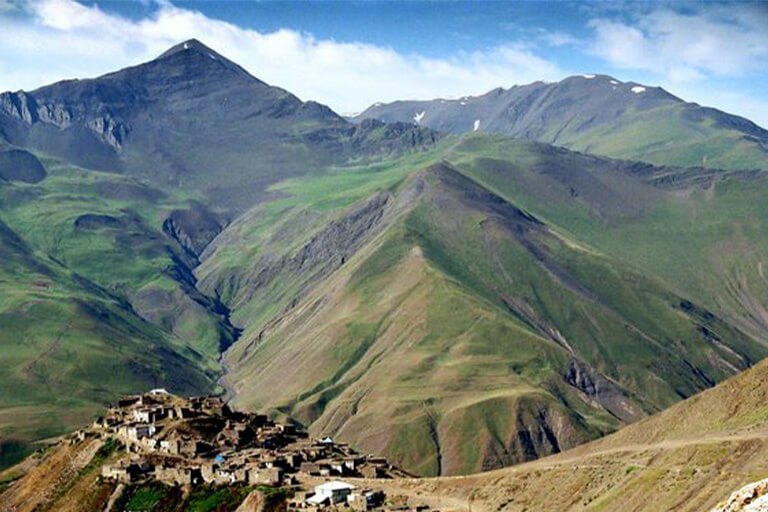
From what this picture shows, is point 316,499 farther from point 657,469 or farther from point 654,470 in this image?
point 657,469

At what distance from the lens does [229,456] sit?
133 metres

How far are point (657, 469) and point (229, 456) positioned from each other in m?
55.6

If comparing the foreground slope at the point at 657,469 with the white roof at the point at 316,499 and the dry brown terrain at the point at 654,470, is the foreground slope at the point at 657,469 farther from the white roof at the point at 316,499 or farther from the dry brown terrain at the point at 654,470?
the white roof at the point at 316,499

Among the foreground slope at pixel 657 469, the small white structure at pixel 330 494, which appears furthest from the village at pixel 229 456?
the foreground slope at pixel 657 469

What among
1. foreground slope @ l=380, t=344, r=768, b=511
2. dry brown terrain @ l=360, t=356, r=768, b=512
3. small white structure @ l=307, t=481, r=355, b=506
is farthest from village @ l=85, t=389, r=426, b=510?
foreground slope @ l=380, t=344, r=768, b=511

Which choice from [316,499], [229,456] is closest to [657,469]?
[316,499]

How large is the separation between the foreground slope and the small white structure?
5.91m

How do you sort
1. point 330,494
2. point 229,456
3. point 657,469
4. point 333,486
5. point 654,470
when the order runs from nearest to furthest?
point 657,469
point 654,470
point 330,494
point 333,486
point 229,456

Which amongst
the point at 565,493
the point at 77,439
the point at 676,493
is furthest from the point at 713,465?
the point at 77,439

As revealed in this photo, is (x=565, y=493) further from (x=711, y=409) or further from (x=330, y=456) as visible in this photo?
(x=330, y=456)

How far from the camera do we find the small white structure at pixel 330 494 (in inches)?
4104

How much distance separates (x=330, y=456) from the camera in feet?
440

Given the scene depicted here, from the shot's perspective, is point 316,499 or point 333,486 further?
point 333,486

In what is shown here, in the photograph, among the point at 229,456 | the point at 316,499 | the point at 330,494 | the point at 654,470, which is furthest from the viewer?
the point at 229,456
